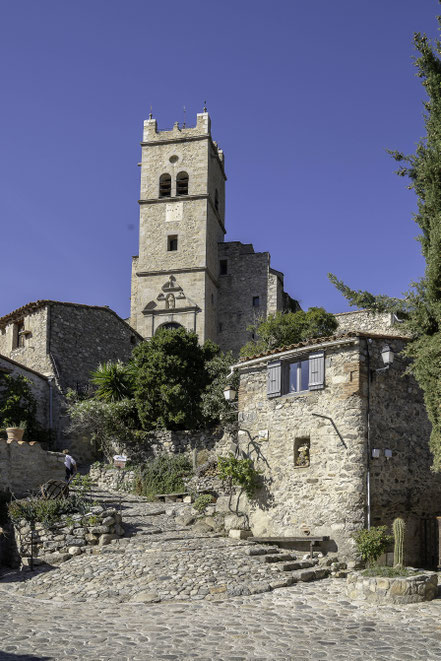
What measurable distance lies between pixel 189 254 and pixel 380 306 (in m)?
29.8

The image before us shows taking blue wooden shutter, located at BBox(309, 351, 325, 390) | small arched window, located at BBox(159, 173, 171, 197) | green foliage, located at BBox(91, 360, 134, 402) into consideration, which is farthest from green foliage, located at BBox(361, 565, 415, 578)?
small arched window, located at BBox(159, 173, 171, 197)

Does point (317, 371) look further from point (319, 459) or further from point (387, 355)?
point (319, 459)

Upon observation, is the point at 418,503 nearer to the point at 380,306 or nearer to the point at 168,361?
the point at 380,306

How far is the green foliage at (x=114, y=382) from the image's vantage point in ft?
94.0

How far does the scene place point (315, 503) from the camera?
1794 centimetres

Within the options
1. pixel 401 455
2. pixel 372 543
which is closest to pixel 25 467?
pixel 372 543

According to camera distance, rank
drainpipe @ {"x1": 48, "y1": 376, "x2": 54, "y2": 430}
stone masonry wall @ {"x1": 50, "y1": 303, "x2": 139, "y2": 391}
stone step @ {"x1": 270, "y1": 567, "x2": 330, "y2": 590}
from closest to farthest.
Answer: stone step @ {"x1": 270, "y1": 567, "x2": 330, "y2": 590} → drainpipe @ {"x1": 48, "y1": 376, "x2": 54, "y2": 430} → stone masonry wall @ {"x1": 50, "y1": 303, "x2": 139, "y2": 391}

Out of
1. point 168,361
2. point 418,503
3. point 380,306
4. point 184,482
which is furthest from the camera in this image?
point 168,361

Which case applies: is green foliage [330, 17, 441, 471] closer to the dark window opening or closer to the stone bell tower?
the dark window opening

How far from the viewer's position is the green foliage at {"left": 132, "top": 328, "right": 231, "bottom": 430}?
87.4 ft

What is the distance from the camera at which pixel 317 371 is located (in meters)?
18.6

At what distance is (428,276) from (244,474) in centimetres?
772

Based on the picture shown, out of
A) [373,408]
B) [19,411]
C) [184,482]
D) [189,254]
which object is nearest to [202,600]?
[373,408]

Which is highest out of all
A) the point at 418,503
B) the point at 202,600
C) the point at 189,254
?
the point at 189,254
